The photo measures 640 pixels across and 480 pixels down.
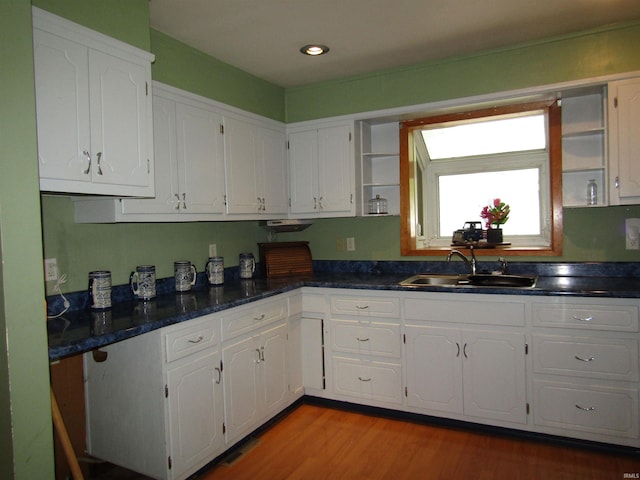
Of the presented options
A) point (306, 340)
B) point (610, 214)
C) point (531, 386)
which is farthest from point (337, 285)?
point (610, 214)

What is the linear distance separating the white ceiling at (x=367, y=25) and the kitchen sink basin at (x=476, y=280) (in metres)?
1.50

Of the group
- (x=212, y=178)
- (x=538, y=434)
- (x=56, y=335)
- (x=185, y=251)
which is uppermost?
(x=212, y=178)

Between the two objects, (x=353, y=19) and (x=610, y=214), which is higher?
(x=353, y=19)

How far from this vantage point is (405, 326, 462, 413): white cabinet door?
270cm

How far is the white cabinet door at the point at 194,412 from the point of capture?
207 cm

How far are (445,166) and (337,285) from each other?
53.4 inches

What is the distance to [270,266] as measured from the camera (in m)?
3.44

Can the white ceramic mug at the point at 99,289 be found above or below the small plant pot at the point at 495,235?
below

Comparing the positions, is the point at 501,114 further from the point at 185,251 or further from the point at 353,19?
the point at 185,251

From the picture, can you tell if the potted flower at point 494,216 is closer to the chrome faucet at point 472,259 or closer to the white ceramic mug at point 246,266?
the chrome faucet at point 472,259

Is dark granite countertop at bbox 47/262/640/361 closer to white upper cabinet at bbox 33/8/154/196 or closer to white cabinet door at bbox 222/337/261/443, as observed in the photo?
white cabinet door at bbox 222/337/261/443

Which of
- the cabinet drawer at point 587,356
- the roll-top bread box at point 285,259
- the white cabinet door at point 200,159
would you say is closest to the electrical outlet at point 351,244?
the roll-top bread box at point 285,259

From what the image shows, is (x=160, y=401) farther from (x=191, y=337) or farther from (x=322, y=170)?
(x=322, y=170)

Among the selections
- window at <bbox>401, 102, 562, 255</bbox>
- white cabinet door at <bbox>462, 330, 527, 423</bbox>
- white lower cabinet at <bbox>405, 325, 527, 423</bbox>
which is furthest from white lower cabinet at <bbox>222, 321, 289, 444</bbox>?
window at <bbox>401, 102, 562, 255</bbox>
